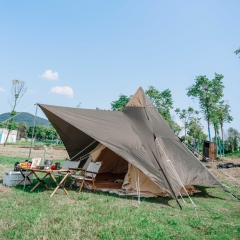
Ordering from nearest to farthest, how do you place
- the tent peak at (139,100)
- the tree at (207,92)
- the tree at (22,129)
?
the tent peak at (139,100) < the tree at (207,92) < the tree at (22,129)

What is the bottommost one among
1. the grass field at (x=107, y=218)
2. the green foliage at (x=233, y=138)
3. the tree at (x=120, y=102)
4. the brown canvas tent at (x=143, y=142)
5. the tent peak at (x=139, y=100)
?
the grass field at (x=107, y=218)

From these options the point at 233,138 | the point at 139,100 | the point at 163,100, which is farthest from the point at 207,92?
the point at 233,138

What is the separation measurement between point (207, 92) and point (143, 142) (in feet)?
47.5

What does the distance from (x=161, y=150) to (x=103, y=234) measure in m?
3.10

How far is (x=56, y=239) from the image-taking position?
10.1ft

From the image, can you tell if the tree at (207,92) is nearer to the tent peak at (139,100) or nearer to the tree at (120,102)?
the tree at (120,102)

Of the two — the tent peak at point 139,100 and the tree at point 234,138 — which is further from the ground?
the tree at point 234,138

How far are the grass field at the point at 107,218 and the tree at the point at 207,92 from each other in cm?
1438

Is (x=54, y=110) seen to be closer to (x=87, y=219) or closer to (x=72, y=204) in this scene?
Answer: (x=72, y=204)

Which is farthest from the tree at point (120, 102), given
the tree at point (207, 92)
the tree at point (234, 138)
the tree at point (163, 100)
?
the tree at point (234, 138)

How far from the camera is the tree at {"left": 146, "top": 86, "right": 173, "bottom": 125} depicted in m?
24.2

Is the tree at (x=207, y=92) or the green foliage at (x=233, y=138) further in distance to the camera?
the green foliage at (x=233, y=138)

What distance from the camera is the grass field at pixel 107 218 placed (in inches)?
130

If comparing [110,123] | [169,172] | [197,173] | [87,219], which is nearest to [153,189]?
[169,172]
